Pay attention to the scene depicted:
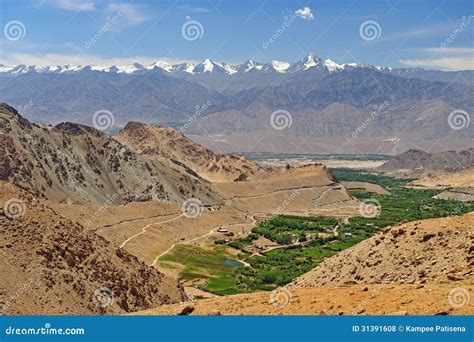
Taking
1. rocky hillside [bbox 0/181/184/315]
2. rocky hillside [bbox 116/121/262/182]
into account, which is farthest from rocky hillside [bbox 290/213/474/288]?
rocky hillside [bbox 116/121/262/182]

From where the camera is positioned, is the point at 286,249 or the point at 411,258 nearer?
the point at 411,258

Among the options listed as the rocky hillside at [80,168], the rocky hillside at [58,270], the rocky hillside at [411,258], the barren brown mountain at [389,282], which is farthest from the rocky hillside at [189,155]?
the barren brown mountain at [389,282]

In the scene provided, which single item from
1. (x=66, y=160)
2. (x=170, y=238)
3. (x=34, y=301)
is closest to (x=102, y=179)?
(x=66, y=160)

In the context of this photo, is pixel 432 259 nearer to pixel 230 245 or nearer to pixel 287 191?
pixel 230 245

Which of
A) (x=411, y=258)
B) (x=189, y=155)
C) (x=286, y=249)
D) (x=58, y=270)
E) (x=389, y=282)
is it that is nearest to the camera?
(x=389, y=282)

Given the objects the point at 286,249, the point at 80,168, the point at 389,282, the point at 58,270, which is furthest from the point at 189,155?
the point at 389,282

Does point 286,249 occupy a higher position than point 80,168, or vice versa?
point 80,168

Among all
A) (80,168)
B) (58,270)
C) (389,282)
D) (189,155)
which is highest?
(189,155)

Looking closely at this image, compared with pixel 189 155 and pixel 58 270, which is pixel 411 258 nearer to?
pixel 58 270
